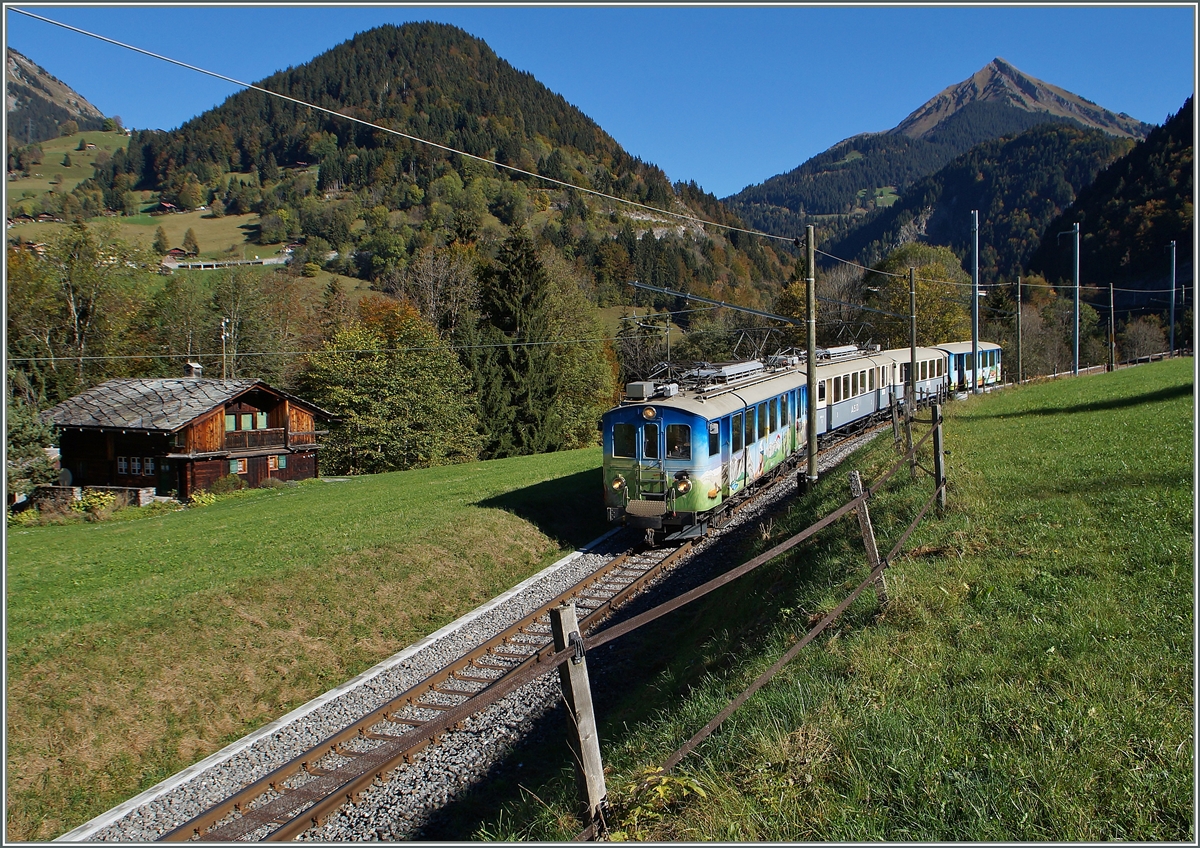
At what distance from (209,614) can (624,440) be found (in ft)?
30.5

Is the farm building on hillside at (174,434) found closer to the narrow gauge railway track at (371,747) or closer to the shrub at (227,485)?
the shrub at (227,485)

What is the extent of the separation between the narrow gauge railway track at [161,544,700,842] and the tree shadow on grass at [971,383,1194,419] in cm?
1518

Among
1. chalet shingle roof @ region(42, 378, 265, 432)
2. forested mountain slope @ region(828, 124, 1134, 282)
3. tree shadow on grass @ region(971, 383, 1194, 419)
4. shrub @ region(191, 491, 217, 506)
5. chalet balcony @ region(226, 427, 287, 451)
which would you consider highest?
forested mountain slope @ region(828, 124, 1134, 282)

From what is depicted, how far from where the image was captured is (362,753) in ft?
29.1

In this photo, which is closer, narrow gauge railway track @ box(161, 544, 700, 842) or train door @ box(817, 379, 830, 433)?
narrow gauge railway track @ box(161, 544, 700, 842)

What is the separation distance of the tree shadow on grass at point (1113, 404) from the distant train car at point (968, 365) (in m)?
15.9

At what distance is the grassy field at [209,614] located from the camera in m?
9.33

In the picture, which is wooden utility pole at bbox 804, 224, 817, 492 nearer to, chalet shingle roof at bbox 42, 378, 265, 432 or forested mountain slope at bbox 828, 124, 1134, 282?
chalet shingle roof at bbox 42, 378, 265, 432

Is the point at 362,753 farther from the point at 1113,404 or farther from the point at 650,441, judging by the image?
the point at 1113,404

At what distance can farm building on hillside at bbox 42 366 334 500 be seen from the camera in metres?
31.5

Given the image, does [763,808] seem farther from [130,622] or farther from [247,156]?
[247,156]

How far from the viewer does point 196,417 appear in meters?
31.0

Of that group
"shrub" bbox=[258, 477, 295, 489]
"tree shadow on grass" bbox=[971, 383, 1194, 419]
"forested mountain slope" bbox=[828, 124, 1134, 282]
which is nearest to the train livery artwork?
"tree shadow on grass" bbox=[971, 383, 1194, 419]

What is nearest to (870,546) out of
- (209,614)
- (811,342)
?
(209,614)
